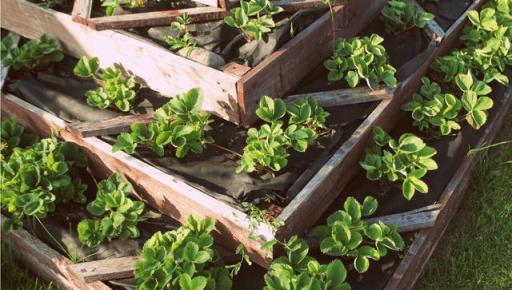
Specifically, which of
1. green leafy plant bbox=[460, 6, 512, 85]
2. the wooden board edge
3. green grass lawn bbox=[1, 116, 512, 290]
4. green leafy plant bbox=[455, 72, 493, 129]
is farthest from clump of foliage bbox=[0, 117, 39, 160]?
green leafy plant bbox=[460, 6, 512, 85]

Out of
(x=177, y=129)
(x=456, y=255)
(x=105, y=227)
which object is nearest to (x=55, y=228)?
(x=105, y=227)

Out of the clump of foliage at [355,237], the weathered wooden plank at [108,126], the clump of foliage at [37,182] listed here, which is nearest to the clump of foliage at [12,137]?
the clump of foliage at [37,182]

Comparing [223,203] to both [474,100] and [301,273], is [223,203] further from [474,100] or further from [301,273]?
[474,100]

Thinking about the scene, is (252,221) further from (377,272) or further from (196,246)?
(377,272)

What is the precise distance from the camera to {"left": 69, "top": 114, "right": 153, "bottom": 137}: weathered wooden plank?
3.65 meters

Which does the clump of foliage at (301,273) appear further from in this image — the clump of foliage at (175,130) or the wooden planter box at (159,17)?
the wooden planter box at (159,17)

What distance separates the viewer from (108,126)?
3.66 metres

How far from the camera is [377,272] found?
3283 mm

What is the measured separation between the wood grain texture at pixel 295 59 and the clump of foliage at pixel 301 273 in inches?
40.2

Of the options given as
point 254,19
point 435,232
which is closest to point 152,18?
point 254,19

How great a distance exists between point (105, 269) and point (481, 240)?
2.58 meters

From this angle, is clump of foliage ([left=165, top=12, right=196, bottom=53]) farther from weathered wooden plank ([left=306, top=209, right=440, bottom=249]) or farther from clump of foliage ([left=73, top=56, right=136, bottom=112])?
weathered wooden plank ([left=306, top=209, right=440, bottom=249])

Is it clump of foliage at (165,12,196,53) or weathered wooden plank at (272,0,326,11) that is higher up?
weathered wooden plank at (272,0,326,11)

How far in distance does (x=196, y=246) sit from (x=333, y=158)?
108cm
